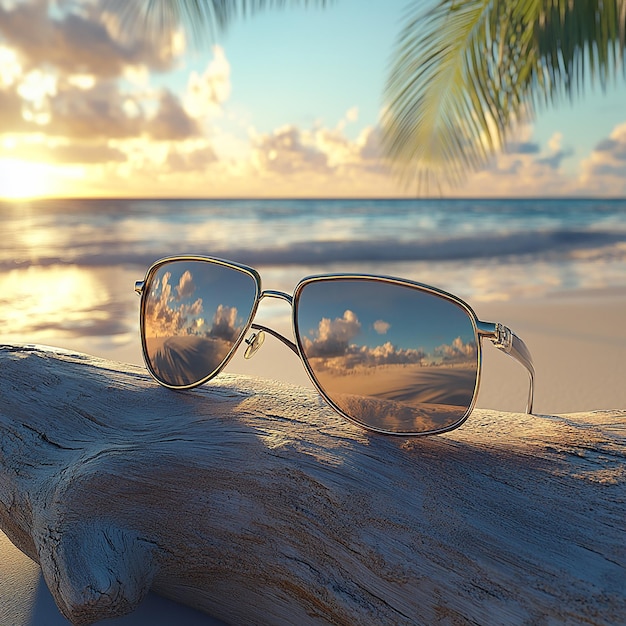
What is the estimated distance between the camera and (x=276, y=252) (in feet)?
34.2

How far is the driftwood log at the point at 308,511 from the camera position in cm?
84

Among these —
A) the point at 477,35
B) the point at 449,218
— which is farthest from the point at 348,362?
the point at 449,218

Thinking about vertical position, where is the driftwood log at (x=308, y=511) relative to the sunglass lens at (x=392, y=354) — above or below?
below

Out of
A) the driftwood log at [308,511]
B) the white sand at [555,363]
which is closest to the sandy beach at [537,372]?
the white sand at [555,363]

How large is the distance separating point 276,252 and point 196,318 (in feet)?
30.2

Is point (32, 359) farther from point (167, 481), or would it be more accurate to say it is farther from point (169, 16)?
point (169, 16)

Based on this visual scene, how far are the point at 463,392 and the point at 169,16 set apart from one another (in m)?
3.87

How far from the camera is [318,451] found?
1.04 metres

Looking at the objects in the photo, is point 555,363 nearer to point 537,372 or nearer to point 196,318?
point 537,372

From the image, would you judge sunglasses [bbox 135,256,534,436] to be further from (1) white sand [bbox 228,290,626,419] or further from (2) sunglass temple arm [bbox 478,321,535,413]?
(1) white sand [bbox 228,290,626,419]

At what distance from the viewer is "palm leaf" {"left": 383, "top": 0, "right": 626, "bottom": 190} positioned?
345 centimetres

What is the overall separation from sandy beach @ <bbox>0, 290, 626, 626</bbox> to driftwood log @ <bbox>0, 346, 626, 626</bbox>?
110 millimetres

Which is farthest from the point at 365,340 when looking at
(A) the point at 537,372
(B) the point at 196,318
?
(A) the point at 537,372

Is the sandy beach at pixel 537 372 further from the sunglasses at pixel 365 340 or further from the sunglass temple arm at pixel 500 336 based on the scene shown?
the sunglass temple arm at pixel 500 336
